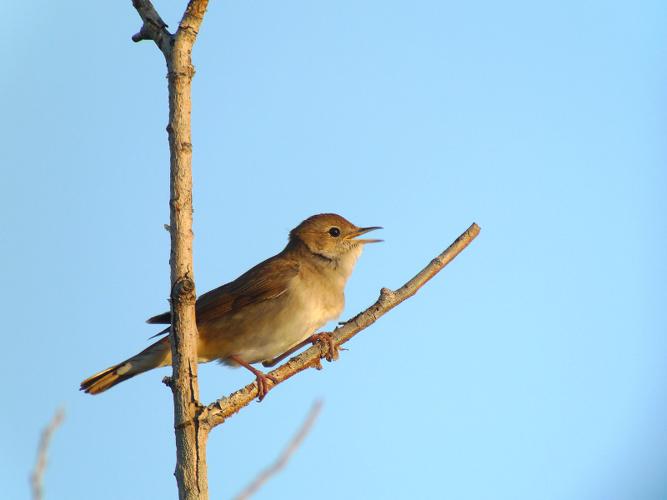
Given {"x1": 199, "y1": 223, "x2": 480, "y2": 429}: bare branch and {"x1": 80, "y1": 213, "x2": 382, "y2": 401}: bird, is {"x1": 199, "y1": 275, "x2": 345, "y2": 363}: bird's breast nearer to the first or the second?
{"x1": 80, "y1": 213, "x2": 382, "y2": 401}: bird

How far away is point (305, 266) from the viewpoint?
8352mm

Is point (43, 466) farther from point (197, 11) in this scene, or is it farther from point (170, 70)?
point (197, 11)

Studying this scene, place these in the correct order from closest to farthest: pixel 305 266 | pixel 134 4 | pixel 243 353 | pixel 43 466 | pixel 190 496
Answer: pixel 43 466 < pixel 190 496 < pixel 134 4 < pixel 243 353 < pixel 305 266

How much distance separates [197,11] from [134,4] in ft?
1.58

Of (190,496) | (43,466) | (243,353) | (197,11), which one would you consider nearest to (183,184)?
(197,11)

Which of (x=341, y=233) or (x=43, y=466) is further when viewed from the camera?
(x=341, y=233)

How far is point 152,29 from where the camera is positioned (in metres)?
4.41

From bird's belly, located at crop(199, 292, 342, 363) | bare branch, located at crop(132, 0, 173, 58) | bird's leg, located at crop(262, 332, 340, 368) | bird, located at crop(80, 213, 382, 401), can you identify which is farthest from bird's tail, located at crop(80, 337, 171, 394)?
bare branch, located at crop(132, 0, 173, 58)

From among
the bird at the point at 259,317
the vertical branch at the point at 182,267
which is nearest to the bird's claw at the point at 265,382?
the vertical branch at the point at 182,267

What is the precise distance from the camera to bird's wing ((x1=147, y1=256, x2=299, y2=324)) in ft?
25.3

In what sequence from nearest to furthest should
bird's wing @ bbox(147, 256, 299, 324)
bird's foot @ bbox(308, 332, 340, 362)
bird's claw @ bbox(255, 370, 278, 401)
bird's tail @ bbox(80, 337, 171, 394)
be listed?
bird's claw @ bbox(255, 370, 278, 401) → bird's foot @ bbox(308, 332, 340, 362) → bird's tail @ bbox(80, 337, 171, 394) → bird's wing @ bbox(147, 256, 299, 324)

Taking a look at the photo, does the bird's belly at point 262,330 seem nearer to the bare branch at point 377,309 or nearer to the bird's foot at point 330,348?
the bird's foot at point 330,348

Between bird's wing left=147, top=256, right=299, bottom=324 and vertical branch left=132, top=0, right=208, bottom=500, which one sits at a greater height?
bird's wing left=147, top=256, right=299, bottom=324

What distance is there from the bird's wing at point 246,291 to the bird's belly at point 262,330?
9cm
